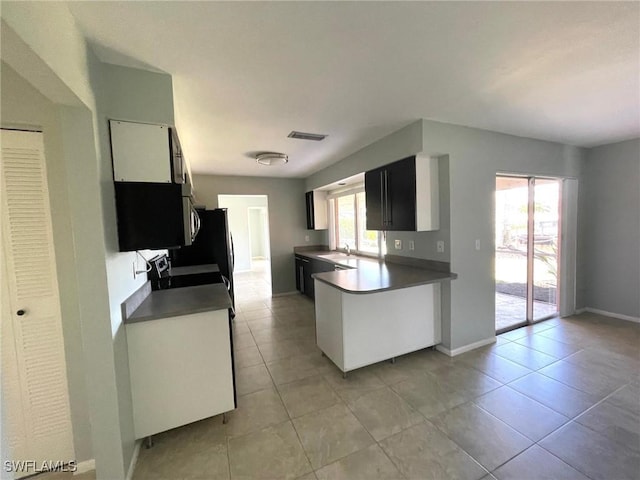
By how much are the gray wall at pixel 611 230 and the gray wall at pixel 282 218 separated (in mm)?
4584

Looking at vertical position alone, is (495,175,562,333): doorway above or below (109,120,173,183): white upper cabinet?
below

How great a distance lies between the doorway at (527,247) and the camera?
3262mm

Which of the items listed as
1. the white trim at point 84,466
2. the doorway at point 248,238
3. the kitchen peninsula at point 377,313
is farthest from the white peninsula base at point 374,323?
the doorway at point 248,238

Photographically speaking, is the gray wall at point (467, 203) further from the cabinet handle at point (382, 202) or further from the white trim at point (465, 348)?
the cabinet handle at point (382, 202)

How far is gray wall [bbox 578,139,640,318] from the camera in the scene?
135 inches

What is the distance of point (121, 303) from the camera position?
1.58 meters

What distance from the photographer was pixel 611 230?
11.9ft

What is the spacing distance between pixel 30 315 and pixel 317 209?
4221mm

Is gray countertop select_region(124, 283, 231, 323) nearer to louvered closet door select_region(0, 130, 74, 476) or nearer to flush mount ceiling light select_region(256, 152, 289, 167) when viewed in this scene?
louvered closet door select_region(0, 130, 74, 476)

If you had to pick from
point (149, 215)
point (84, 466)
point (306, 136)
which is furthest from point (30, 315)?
point (306, 136)

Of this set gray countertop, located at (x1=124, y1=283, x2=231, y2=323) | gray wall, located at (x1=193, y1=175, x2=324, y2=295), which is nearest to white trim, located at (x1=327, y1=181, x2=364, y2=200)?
gray wall, located at (x1=193, y1=175, x2=324, y2=295)

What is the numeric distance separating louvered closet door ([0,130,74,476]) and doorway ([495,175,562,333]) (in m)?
3.98

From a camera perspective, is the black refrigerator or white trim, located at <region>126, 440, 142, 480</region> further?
the black refrigerator

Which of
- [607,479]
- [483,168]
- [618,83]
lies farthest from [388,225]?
[607,479]
